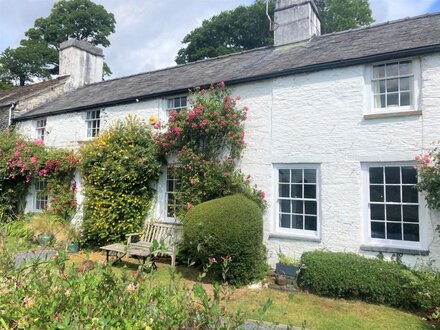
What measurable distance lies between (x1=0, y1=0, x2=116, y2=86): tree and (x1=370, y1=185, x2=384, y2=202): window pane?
121ft

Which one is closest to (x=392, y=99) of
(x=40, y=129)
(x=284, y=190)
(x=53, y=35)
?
(x=284, y=190)

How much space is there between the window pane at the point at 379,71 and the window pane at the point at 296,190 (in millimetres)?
3336

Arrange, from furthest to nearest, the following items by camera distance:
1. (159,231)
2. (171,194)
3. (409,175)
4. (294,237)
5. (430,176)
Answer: (171,194), (159,231), (294,237), (409,175), (430,176)

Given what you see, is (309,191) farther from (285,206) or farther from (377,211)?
(377,211)

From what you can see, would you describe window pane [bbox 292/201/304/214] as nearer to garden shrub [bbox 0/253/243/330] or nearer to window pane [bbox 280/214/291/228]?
window pane [bbox 280/214/291/228]

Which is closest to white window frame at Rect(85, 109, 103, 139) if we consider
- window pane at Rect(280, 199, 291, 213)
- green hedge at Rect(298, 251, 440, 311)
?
window pane at Rect(280, 199, 291, 213)

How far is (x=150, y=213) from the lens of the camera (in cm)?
1104

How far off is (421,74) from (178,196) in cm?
703

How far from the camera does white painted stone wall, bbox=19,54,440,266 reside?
7438 mm

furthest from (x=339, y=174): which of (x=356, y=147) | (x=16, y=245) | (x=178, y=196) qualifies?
(x=16, y=245)

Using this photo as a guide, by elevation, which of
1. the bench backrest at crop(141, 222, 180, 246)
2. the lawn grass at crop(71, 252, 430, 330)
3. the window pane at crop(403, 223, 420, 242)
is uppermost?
the window pane at crop(403, 223, 420, 242)

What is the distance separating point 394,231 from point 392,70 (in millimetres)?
3848

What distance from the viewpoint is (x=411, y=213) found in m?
7.38

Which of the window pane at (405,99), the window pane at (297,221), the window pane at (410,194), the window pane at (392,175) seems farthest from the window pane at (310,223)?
the window pane at (405,99)
